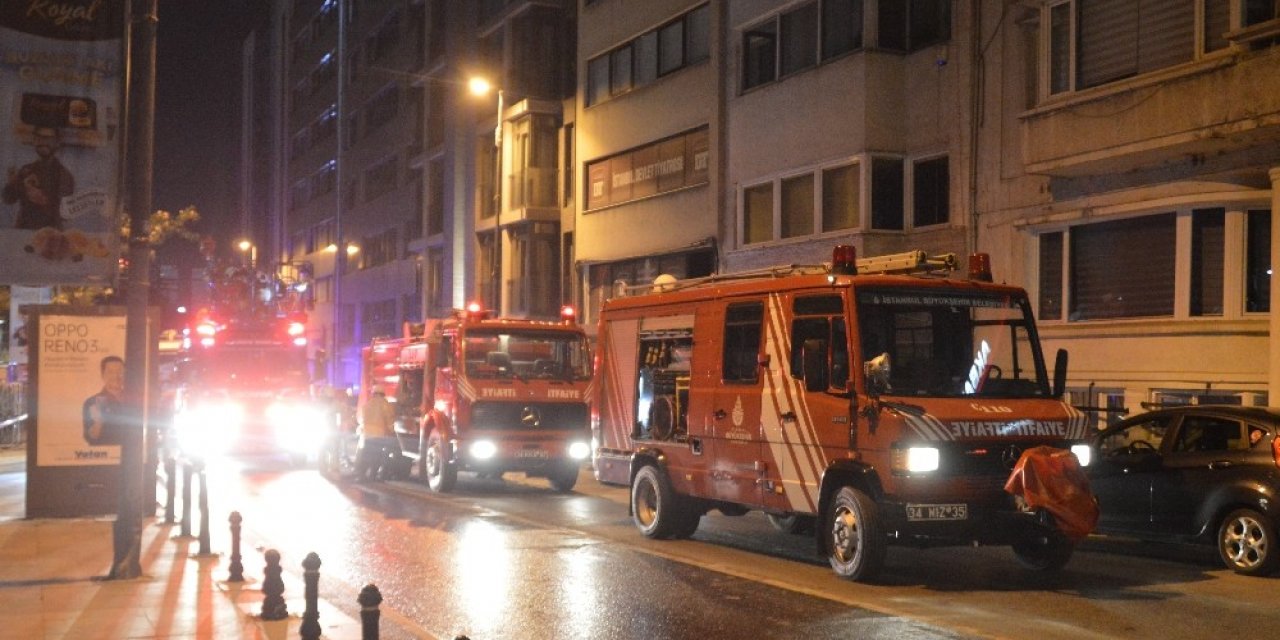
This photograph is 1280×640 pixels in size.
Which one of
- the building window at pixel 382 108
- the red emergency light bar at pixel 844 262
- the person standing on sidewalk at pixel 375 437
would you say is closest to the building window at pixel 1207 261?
the red emergency light bar at pixel 844 262

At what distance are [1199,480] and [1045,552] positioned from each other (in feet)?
5.87

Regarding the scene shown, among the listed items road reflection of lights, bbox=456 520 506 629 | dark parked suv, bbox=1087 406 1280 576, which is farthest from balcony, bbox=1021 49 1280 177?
road reflection of lights, bbox=456 520 506 629

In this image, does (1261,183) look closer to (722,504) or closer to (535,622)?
(722,504)

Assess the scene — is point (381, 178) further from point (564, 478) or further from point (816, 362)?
point (816, 362)

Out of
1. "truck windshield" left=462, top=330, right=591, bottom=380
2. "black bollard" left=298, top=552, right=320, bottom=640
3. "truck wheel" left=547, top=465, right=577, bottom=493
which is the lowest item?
"truck wheel" left=547, top=465, right=577, bottom=493

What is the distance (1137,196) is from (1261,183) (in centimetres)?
189

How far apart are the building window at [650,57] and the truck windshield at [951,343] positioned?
1837cm

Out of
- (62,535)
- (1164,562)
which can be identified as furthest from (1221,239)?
(62,535)

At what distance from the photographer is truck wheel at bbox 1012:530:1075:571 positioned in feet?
38.4

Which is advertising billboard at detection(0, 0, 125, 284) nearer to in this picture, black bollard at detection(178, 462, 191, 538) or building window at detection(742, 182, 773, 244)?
black bollard at detection(178, 462, 191, 538)

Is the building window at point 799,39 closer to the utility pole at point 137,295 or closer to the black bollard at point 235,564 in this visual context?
the utility pole at point 137,295

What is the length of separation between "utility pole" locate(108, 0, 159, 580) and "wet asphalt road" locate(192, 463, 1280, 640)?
1761 mm

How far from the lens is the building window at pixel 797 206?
25.5 metres

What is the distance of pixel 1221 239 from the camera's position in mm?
17828
